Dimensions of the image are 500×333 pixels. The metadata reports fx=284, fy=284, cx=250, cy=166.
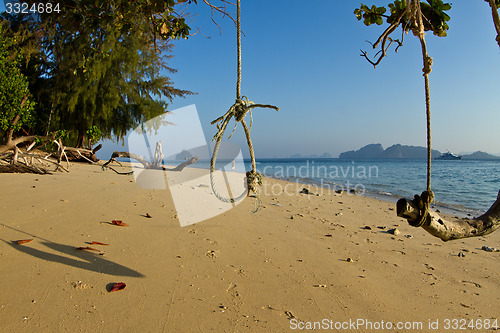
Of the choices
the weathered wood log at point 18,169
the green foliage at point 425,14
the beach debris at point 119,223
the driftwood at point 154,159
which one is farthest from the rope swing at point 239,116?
the driftwood at point 154,159

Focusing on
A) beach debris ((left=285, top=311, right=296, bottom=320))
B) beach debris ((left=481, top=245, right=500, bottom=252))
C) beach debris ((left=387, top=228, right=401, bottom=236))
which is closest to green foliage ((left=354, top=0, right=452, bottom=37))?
beach debris ((left=285, top=311, right=296, bottom=320))

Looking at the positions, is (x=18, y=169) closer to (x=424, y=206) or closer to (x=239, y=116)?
(x=239, y=116)

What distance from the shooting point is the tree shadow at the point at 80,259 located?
253cm

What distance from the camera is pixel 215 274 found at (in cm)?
266

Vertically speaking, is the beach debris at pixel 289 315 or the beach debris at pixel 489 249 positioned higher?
the beach debris at pixel 289 315

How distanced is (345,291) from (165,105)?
56.9ft

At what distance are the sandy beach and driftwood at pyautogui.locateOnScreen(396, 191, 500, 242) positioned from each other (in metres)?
1.23

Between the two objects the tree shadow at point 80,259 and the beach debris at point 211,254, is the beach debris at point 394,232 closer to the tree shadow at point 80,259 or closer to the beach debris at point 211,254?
the beach debris at point 211,254

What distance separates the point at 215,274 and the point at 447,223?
198 cm

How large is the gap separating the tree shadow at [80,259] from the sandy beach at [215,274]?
0.05ft

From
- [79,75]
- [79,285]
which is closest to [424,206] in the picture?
[79,285]

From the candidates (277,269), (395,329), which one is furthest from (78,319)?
(395,329)

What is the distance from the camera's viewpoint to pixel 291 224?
4.64 metres

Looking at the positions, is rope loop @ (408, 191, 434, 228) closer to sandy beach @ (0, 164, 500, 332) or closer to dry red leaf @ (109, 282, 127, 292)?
Result: sandy beach @ (0, 164, 500, 332)
